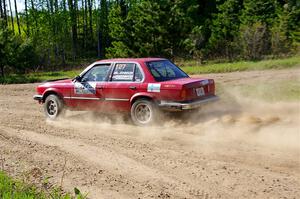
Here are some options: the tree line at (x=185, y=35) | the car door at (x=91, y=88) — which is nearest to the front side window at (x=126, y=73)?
the car door at (x=91, y=88)

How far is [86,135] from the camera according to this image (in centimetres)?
829

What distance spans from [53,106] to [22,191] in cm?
579

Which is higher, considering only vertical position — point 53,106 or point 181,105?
point 181,105

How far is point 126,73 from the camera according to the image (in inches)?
362

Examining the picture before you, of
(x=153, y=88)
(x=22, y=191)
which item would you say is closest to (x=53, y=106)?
(x=153, y=88)

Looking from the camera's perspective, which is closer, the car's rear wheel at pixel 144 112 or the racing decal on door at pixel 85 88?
the car's rear wheel at pixel 144 112

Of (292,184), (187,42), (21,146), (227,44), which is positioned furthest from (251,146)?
(227,44)

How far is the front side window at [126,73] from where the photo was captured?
8.99m

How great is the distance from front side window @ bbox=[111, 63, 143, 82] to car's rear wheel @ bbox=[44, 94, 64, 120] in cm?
183

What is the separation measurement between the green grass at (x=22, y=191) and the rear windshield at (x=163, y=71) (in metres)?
4.33

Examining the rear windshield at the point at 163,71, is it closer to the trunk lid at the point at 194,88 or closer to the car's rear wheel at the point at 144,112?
the trunk lid at the point at 194,88

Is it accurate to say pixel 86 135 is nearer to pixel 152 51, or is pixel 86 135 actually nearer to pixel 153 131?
pixel 153 131

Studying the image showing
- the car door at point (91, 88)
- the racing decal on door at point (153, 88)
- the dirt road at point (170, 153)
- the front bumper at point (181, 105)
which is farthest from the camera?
the car door at point (91, 88)

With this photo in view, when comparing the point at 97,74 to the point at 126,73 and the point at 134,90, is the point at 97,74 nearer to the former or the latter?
the point at 126,73
